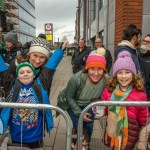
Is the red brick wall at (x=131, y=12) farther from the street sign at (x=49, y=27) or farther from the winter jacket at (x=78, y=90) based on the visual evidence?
the street sign at (x=49, y=27)

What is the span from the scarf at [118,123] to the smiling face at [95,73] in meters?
0.38

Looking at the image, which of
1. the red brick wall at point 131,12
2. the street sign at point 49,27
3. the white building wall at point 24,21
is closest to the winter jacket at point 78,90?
the red brick wall at point 131,12

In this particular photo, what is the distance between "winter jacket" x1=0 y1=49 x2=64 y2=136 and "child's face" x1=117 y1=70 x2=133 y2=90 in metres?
0.73

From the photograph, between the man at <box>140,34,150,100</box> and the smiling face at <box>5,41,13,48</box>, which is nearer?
the man at <box>140,34,150,100</box>

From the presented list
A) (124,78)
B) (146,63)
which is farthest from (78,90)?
(146,63)

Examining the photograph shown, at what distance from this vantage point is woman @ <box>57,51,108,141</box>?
10.4ft

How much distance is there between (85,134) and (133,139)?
0.88 metres

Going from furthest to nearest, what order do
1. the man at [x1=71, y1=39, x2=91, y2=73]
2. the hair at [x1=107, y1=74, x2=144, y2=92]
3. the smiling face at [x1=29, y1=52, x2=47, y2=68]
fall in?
the man at [x1=71, y1=39, x2=91, y2=73], the smiling face at [x1=29, y1=52, x2=47, y2=68], the hair at [x1=107, y1=74, x2=144, y2=92]

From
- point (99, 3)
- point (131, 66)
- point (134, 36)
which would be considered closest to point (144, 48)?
point (134, 36)

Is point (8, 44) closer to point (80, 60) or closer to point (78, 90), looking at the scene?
point (78, 90)

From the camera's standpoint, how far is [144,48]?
159 inches

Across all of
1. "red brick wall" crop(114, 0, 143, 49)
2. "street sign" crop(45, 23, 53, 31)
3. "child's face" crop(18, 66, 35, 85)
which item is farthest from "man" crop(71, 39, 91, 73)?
"street sign" crop(45, 23, 53, 31)

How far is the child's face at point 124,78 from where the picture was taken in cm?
289

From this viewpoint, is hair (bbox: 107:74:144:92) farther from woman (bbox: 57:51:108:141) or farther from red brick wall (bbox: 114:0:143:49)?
red brick wall (bbox: 114:0:143:49)
